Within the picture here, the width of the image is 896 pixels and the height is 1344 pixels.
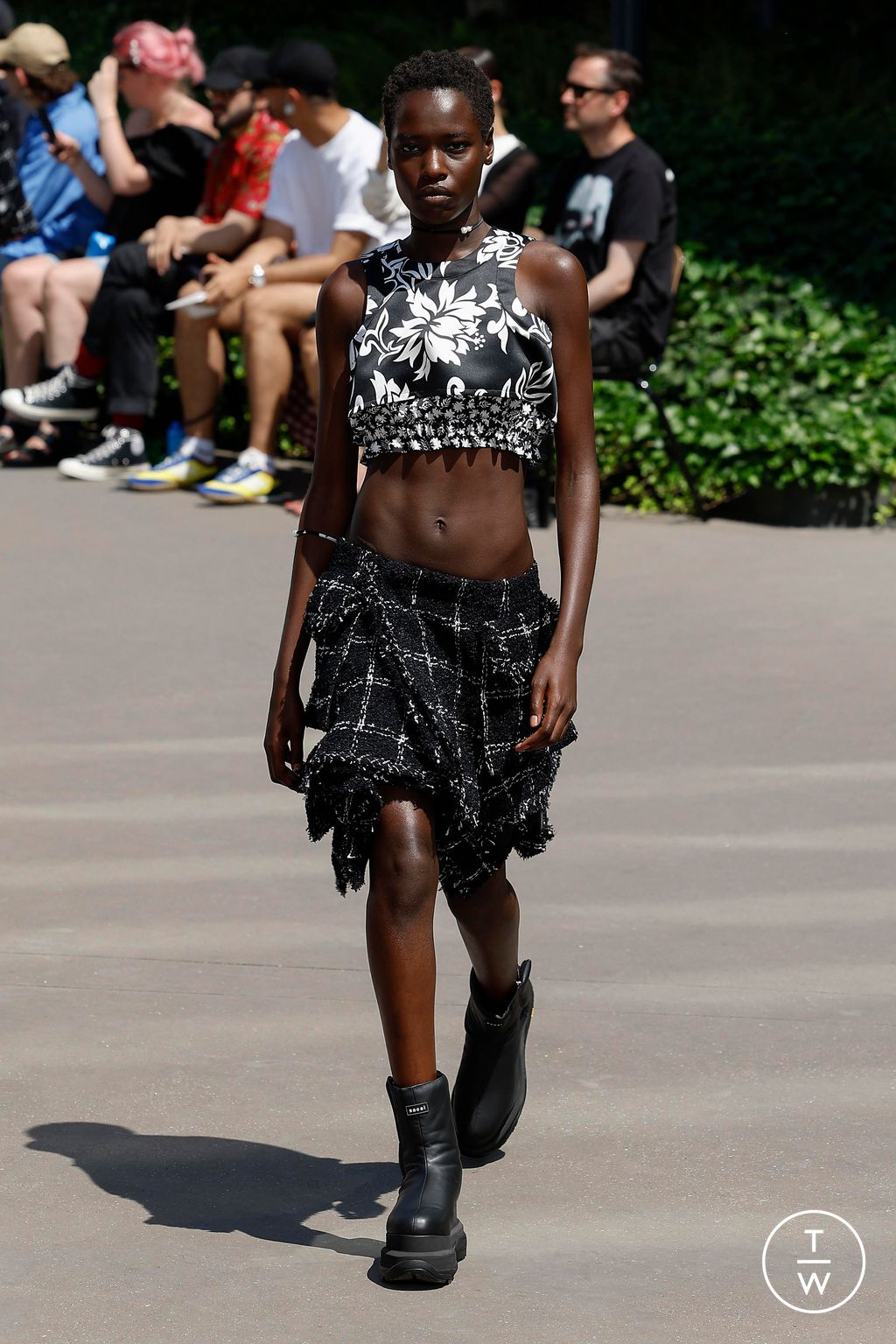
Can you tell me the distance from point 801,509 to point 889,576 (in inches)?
42.0

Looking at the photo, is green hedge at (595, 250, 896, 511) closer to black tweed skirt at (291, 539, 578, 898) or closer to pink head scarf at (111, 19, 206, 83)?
pink head scarf at (111, 19, 206, 83)

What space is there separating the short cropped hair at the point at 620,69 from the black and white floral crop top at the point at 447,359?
5.77 m

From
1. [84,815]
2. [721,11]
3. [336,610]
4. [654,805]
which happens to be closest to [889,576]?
[654,805]

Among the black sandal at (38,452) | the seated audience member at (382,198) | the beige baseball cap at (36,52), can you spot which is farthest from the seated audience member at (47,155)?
the seated audience member at (382,198)

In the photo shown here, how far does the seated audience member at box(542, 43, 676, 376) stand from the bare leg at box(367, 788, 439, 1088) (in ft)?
18.3

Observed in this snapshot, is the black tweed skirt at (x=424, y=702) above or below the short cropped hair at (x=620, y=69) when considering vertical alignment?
below

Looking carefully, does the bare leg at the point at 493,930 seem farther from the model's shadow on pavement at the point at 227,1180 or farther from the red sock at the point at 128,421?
the red sock at the point at 128,421

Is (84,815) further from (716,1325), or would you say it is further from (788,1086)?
(716,1325)

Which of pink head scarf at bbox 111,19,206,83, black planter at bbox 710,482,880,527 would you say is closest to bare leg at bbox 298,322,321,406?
pink head scarf at bbox 111,19,206,83

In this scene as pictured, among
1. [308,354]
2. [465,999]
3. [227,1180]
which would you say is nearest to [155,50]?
[308,354]

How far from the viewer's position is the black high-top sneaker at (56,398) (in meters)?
10.5

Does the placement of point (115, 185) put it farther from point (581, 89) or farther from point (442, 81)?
point (442, 81)

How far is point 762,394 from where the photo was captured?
900cm

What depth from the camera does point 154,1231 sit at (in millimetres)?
3459
